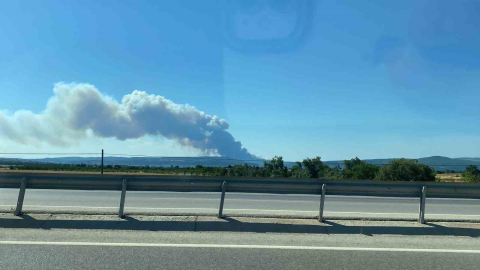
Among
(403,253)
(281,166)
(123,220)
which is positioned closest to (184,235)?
(123,220)

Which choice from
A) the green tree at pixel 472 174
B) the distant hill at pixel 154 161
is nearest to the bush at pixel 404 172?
the green tree at pixel 472 174

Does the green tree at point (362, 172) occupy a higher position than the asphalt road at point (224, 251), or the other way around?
the green tree at point (362, 172)

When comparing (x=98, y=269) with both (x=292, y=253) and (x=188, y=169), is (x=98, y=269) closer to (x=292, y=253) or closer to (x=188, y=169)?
(x=292, y=253)

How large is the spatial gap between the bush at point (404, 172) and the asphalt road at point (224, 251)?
68.4ft

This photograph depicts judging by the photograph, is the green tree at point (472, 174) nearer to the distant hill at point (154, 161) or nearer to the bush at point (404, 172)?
the bush at point (404, 172)

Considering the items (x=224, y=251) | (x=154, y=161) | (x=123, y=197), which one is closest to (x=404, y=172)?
(x=154, y=161)

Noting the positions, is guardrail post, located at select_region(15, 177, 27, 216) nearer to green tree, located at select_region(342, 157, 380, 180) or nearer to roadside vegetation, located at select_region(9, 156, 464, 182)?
roadside vegetation, located at select_region(9, 156, 464, 182)

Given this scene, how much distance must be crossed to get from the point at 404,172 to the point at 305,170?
7.53 m

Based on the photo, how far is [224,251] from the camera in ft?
19.7

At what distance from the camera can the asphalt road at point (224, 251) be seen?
5414 millimetres

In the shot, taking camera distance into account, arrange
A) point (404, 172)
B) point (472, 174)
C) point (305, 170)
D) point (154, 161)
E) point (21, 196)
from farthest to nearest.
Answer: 1. point (305, 170)
2. point (404, 172)
3. point (472, 174)
4. point (154, 161)
5. point (21, 196)

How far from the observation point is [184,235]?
22.7 ft

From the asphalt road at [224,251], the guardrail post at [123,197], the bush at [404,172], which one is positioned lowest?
the asphalt road at [224,251]

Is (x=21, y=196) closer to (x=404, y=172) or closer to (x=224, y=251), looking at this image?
Answer: (x=224, y=251)
